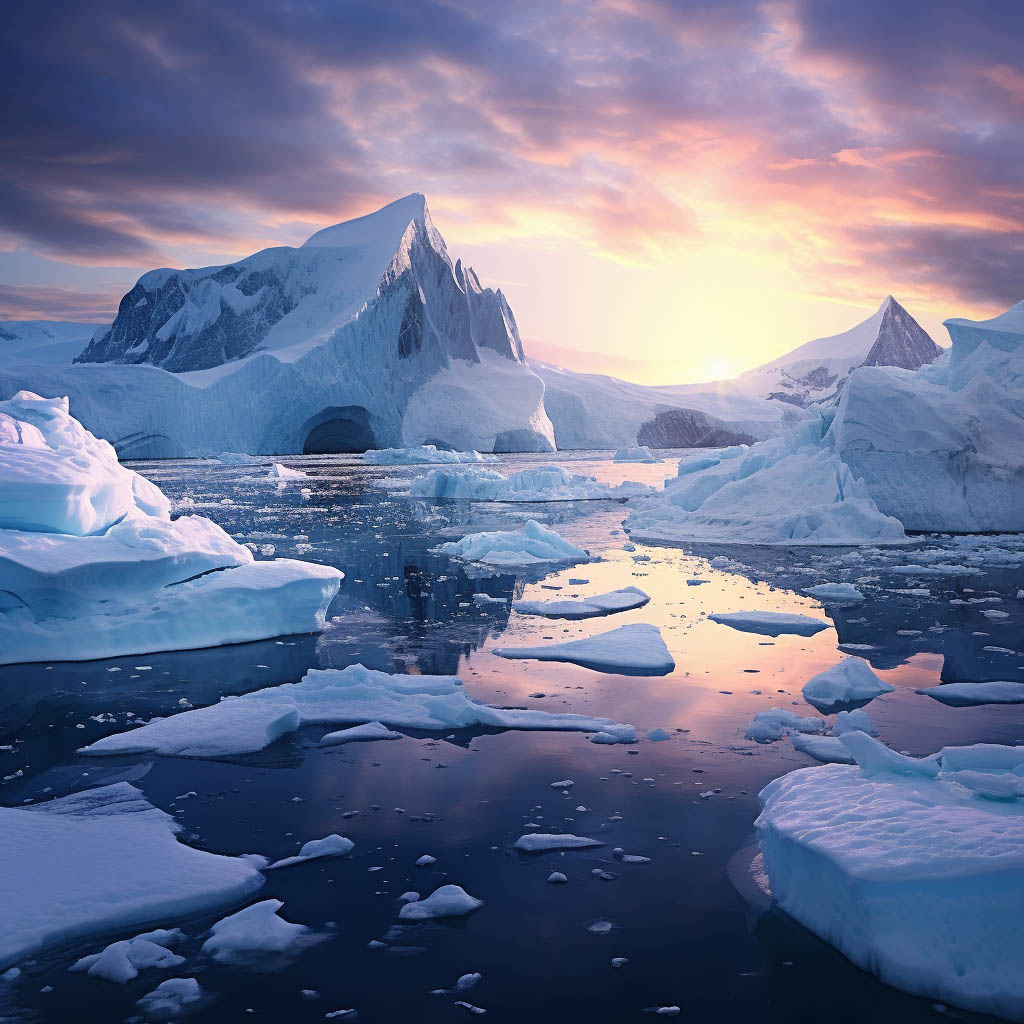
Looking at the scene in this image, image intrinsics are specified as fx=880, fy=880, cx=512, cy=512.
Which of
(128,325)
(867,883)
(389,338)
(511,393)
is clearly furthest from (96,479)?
(128,325)

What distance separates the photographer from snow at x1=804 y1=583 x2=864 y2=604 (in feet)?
35.3

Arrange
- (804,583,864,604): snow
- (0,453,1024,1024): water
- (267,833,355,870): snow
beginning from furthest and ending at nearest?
(804,583,864,604): snow < (267,833,355,870): snow < (0,453,1024,1024): water

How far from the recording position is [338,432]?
200 feet

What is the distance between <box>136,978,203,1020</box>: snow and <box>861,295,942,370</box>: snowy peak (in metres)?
145

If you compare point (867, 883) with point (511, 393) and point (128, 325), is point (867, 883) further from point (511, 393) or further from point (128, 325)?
point (128, 325)

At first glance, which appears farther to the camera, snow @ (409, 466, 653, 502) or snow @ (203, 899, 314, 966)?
snow @ (409, 466, 653, 502)

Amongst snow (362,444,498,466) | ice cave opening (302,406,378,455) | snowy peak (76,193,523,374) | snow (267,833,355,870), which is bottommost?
snow (267,833,355,870)

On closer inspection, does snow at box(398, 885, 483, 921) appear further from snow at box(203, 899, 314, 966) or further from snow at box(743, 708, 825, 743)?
snow at box(743, 708, 825, 743)

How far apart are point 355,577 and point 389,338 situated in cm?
4113

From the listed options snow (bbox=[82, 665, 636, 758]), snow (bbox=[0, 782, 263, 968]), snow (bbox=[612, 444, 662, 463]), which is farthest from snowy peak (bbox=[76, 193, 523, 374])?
snow (bbox=[0, 782, 263, 968])

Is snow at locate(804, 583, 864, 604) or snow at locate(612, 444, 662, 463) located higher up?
snow at locate(612, 444, 662, 463)

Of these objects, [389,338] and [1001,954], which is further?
[389,338]

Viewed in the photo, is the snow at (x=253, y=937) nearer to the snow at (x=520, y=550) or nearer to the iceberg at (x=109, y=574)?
the iceberg at (x=109, y=574)

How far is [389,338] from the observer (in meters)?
52.0
